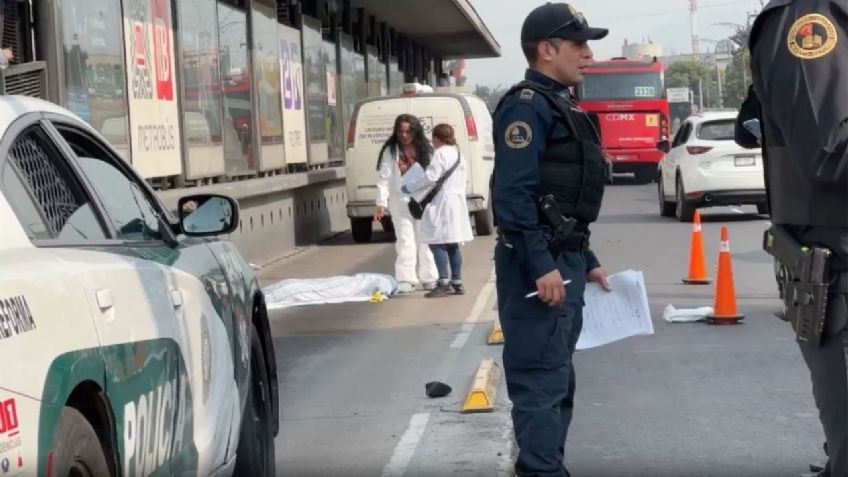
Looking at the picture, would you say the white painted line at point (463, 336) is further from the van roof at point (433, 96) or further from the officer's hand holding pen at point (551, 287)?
the van roof at point (433, 96)

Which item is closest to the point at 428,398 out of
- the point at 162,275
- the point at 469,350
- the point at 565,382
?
the point at 469,350

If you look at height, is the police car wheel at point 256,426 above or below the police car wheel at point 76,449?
below

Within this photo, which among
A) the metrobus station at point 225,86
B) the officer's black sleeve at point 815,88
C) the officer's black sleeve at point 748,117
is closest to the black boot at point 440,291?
the metrobus station at point 225,86

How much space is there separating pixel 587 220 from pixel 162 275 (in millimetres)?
1645

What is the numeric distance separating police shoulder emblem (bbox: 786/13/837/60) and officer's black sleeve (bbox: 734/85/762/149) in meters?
0.56

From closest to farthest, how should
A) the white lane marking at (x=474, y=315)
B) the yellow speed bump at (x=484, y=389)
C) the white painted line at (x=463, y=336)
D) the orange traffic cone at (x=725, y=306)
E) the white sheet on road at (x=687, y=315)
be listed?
the yellow speed bump at (x=484, y=389)
the white painted line at (x=463, y=336)
the white lane marking at (x=474, y=315)
the orange traffic cone at (x=725, y=306)
the white sheet on road at (x=687, y=315)

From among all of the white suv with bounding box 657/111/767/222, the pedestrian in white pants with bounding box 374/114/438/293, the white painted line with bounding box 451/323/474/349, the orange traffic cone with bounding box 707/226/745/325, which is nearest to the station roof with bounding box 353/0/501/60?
the white suv with bounding box 657/111/767/222

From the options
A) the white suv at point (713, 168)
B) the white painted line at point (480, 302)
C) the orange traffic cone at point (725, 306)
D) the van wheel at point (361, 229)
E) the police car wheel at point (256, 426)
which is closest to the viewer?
the police car wheel at point (256, 426)

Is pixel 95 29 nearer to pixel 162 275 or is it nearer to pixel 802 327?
pixel 162 275

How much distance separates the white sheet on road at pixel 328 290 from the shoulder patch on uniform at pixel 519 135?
9.50 m

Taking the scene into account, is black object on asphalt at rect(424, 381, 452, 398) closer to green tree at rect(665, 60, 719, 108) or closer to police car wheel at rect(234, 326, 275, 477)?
police car wheel at rect(234, 326, 275, 477)

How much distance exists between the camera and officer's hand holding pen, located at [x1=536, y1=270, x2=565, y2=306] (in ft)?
18.2

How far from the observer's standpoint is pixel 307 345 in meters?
12.0

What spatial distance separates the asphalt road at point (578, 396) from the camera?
7.42 m
